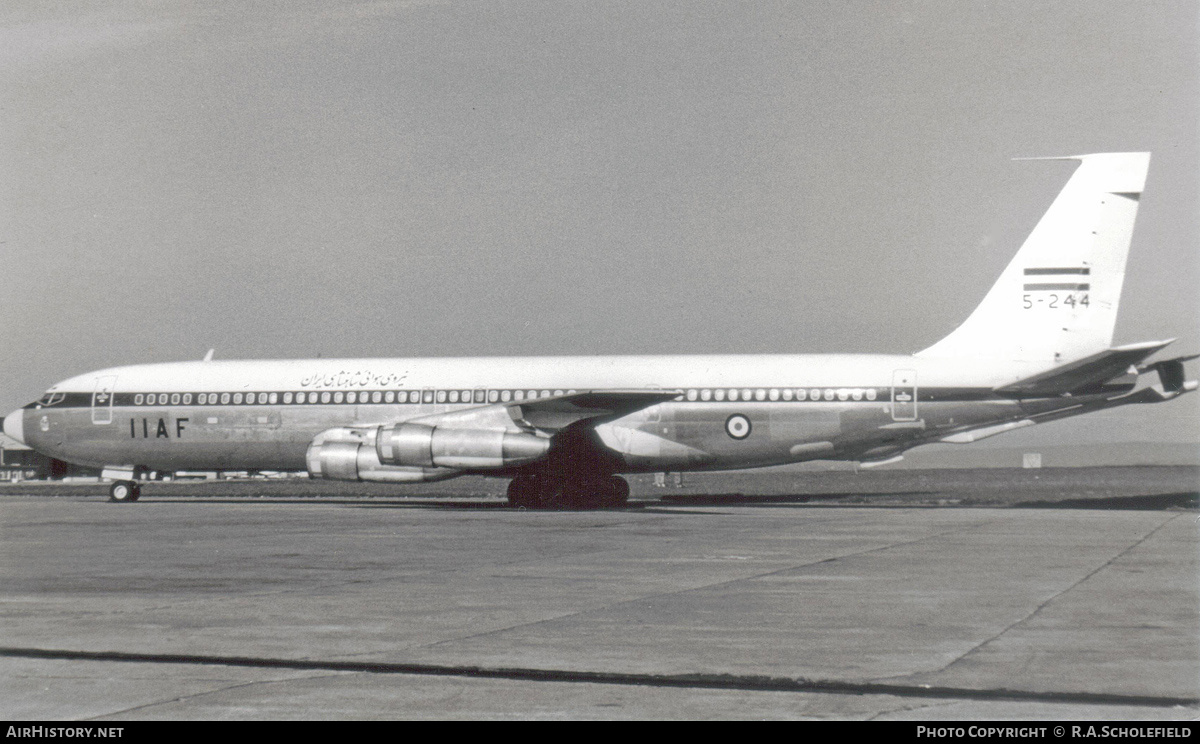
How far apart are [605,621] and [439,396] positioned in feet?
65.7

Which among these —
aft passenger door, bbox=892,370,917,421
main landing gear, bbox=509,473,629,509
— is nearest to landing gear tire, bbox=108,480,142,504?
main landing gear, bbox=509,473,629,509

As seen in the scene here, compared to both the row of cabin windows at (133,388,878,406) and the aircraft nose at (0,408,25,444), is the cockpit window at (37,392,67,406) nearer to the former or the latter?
the aircraft nose at (0,408,25,444)

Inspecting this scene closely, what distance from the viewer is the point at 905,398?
1060 inches

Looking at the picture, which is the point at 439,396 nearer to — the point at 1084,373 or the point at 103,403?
the point at 103,403

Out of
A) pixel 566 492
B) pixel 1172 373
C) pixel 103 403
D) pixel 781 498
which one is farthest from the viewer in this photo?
pixel 781 498

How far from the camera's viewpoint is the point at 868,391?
27.1 meters

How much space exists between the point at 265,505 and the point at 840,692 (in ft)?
82.0

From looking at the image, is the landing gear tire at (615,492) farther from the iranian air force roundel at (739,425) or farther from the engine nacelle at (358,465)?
the engine nacelle at (358,465)

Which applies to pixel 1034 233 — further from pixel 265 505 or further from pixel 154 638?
pixel 154 638

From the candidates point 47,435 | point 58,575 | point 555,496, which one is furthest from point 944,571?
point 47,435

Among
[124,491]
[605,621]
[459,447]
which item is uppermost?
[459,447]

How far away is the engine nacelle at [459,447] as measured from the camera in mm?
26891

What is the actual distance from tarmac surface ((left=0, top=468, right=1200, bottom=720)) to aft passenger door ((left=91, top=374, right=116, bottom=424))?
10992 mm

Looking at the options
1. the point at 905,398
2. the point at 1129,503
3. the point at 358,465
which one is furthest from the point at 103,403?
the point at 1129,503
